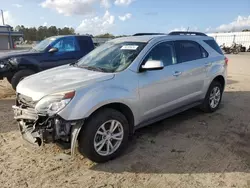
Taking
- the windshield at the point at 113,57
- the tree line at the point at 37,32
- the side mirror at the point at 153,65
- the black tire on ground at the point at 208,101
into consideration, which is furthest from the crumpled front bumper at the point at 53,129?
the tree line at the point at 37,32

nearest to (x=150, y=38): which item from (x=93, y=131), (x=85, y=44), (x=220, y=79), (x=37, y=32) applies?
(x=93, y=131)

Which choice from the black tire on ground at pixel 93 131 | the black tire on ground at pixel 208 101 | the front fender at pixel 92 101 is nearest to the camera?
the front fender at pixel 92 101

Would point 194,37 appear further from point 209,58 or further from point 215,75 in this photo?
point 215,75

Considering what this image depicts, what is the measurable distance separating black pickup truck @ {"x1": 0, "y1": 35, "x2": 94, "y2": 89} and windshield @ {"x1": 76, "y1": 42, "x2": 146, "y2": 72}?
11.0ft

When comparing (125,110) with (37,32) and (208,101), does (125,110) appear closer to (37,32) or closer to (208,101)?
(208,101)

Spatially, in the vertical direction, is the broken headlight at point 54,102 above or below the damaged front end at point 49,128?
above

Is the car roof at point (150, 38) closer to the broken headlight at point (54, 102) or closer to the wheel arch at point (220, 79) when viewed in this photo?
the wheel arch at point (220, 79)

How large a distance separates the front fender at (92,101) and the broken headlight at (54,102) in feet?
0.21

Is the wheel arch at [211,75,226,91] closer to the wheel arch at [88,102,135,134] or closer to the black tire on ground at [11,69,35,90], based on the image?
the wheel arch at [88,102,135,134]

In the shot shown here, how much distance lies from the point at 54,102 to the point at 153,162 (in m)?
1.61

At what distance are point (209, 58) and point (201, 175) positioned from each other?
2.90 metres

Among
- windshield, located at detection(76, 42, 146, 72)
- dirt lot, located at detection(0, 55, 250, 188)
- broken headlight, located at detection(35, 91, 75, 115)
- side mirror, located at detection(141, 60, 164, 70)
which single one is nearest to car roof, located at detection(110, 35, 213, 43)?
windshield, located at detection(76, 42, 146, 72)

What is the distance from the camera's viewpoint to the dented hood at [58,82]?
123 inches

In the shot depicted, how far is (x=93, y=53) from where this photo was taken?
461cm
